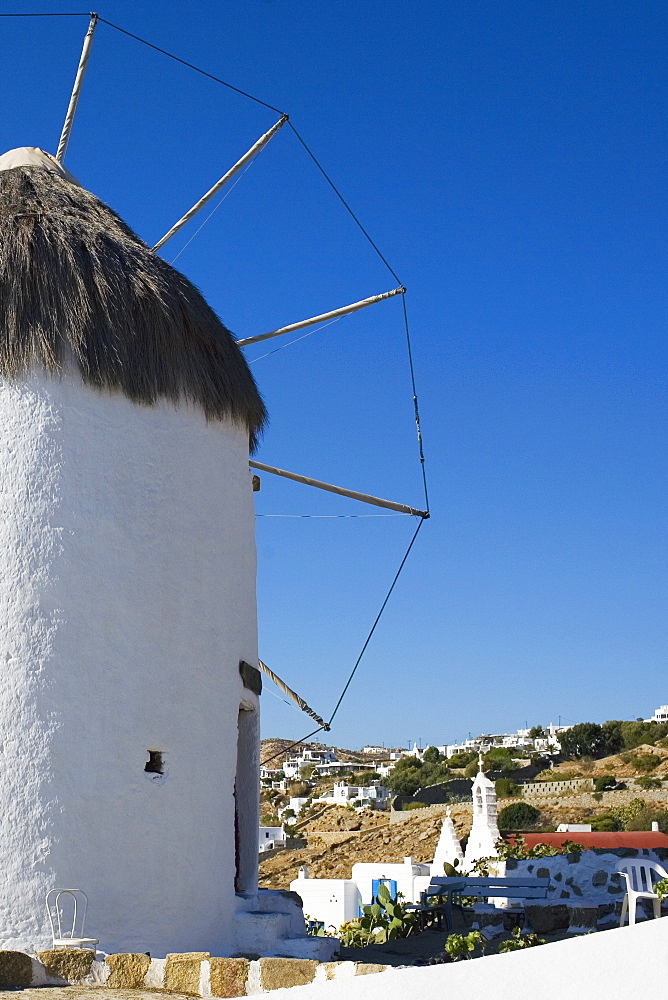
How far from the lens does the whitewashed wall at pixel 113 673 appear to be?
568 centimetres

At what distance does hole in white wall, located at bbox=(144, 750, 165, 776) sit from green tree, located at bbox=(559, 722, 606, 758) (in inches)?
2154

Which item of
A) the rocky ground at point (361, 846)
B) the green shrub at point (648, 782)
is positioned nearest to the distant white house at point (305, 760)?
the green shrub at point (648, 782)

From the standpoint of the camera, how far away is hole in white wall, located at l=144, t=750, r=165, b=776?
20.1 ft

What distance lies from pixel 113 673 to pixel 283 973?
1.99 metres

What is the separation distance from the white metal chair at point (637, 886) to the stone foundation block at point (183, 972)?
6.46 ft

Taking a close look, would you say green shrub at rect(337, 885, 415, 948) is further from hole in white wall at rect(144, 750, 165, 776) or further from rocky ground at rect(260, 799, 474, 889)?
rocky ground at rect(260, 799, 474, 889)

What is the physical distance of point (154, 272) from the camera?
689 cm

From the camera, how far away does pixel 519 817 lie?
35469 millimetres

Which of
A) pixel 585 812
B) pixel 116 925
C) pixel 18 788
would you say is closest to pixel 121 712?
pixel 18 788

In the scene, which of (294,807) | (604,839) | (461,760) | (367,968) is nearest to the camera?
(367,968)

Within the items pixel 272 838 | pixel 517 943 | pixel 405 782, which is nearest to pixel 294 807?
pixel 405 782

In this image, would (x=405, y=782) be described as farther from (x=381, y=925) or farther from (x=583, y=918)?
(x=583, y=918)

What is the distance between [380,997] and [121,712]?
3.96 metres

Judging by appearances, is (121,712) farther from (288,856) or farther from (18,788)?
(288,856)
